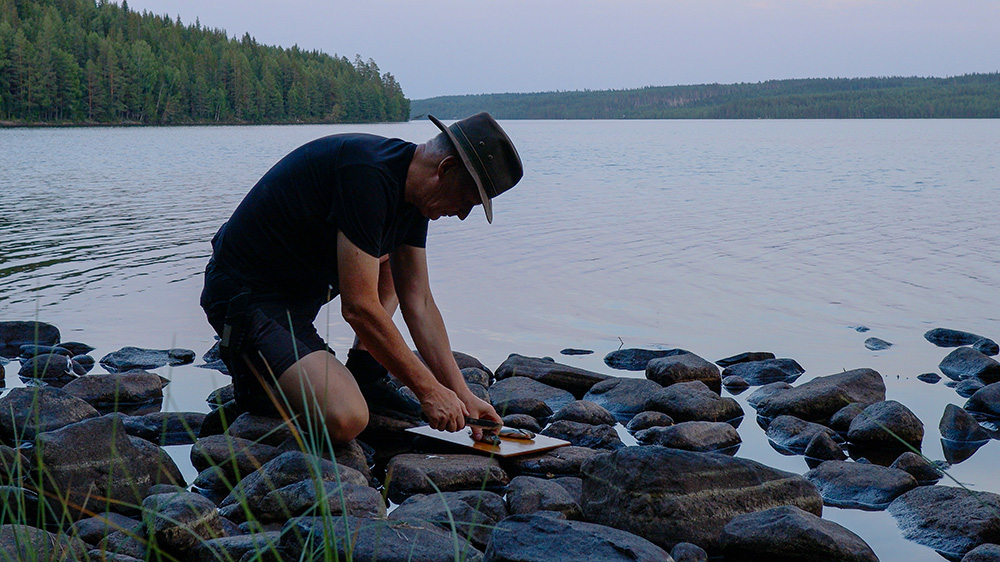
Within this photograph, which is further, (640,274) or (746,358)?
(640,274)

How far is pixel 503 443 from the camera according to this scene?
485 cm

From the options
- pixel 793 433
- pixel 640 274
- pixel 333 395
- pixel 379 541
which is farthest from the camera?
pixel 640 274

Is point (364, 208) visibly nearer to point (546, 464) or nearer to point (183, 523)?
point (183, 523)

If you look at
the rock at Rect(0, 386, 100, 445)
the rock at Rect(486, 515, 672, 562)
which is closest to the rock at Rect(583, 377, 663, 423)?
the rock at Rect(486, 515, 672, 562)

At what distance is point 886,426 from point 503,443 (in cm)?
219

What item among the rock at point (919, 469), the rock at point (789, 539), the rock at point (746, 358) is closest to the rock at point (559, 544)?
the rock at point (789, 539)

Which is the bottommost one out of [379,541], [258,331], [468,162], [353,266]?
[379,541]

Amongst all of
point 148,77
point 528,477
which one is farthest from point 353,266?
point 148,77

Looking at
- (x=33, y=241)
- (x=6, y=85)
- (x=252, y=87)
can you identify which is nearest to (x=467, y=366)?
(x=33, y=241)

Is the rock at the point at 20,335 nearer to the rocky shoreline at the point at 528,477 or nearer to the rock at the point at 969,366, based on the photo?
the rocky shoreline at the point at 528,477

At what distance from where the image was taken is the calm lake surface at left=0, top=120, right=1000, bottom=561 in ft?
25.5

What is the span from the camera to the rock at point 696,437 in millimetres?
5270

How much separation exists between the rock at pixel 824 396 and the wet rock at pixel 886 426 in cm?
43

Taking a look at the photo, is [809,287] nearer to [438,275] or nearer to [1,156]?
[438,275]
